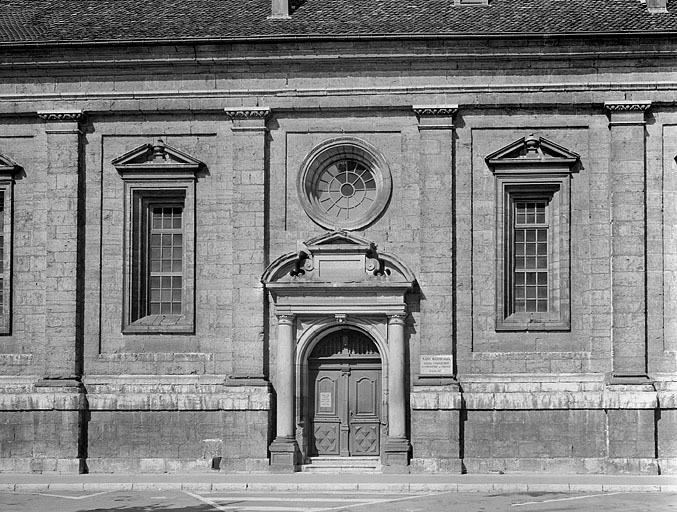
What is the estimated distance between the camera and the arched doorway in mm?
29469

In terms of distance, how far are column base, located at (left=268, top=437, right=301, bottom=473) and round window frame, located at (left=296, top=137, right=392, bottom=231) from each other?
5.25 metres

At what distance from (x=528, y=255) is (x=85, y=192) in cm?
1091

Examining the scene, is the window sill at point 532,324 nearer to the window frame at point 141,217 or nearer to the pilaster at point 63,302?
the window frame at point 141,217

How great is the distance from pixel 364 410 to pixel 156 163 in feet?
25.8

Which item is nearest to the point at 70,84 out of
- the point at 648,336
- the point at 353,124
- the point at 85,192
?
the point at 85,192

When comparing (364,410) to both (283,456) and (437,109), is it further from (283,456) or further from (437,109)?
(437,109)

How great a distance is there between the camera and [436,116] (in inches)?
1156

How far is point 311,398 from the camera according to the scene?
97.2 ft

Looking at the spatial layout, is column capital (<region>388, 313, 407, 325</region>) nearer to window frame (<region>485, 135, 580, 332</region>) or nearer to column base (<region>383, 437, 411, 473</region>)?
window frame (<region>485, 135, 580, 332</region>)

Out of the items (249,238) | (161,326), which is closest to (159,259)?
(161,326)

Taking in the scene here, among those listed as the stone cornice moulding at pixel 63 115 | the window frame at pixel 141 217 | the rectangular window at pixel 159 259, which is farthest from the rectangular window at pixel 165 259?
the stone cornice moulding at pixel 63 115

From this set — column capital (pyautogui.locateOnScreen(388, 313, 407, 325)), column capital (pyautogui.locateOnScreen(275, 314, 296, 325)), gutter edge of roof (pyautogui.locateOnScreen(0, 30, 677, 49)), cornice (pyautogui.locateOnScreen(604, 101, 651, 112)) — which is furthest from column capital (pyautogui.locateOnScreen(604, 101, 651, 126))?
column capital (pyautogui.locateOnScreen(275, 314, 296, 325))

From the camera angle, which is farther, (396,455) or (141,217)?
(141,217)

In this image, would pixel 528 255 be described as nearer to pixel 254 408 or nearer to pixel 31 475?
pixel 254 408
